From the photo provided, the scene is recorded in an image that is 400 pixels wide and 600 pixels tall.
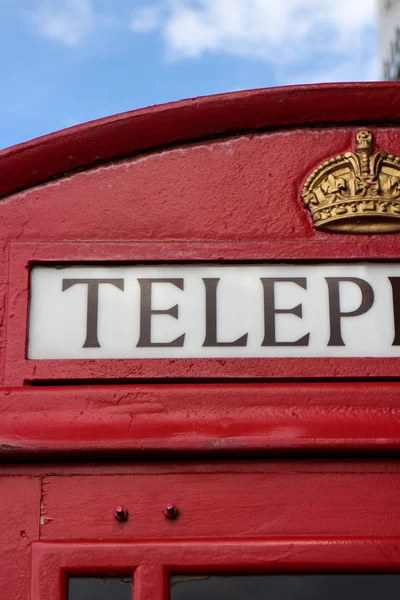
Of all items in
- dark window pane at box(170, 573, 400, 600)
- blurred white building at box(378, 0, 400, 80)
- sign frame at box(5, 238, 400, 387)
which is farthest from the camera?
blurred white building at box(378, 0, 400, 80)

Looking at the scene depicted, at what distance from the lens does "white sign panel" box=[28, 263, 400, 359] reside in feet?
5.96

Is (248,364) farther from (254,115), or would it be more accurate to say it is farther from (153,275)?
(254,115)

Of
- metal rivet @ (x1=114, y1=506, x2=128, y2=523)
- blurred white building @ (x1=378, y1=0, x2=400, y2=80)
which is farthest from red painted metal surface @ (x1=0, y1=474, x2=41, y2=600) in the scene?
blurred white building @ (x1=378, y1=0, x2=400, y2=80)

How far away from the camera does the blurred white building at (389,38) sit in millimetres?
7188

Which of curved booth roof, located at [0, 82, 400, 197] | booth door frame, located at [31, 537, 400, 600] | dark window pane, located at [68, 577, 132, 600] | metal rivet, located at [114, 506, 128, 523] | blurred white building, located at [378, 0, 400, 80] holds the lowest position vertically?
dark window pane, located at [68, 577, 132, 600]

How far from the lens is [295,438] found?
1.72m

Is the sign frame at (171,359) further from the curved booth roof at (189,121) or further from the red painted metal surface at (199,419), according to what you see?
the curved booth roof at (189,121)

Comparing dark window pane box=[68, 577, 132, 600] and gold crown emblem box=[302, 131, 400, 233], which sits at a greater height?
gold crown emblem box=[302, 131, 400, 233]

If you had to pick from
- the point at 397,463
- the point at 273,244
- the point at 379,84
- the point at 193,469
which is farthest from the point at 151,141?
the point at 397,463

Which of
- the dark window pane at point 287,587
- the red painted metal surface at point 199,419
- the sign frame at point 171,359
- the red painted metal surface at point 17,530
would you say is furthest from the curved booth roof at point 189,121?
the dark window pane at point 287,587

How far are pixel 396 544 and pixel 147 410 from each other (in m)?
0.51

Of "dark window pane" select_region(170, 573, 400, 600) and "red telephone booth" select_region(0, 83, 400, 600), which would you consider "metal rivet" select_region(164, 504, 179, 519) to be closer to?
"red telephone booth" select_region(0, 83, 400, 600)

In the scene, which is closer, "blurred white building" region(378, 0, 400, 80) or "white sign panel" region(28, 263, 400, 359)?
"white sign panel" region(28, 263, 400, 359)

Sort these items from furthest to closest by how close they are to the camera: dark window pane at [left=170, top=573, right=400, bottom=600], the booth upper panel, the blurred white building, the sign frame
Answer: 1. the blurred white building
2. the booth upper panel
3. the sign frame
4. dark window pane at [left=170, top=573, right=400, bottom=600]
